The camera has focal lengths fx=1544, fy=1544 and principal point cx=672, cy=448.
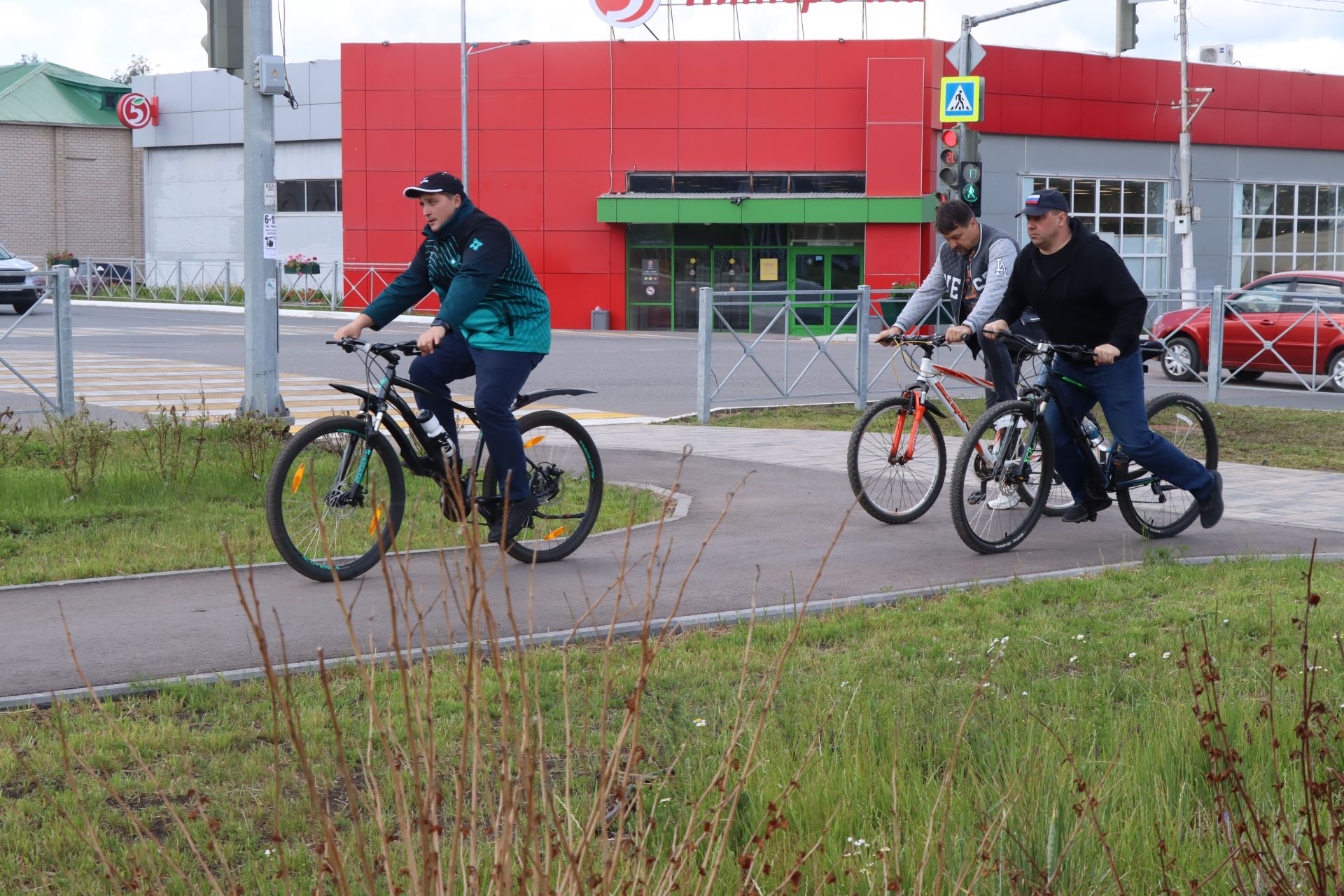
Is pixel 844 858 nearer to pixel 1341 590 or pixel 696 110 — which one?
pixel 1341 590

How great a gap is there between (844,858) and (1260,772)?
120cm

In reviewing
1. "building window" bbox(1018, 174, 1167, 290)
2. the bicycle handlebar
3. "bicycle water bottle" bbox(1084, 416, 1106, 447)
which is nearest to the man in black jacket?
"bicycle water bottle" bbox(1084, 416, 1106, 447)

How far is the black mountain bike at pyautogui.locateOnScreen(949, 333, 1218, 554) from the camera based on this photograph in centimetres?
773

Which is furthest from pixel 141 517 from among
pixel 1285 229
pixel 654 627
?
pixel 1285 229

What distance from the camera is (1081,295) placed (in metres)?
7.66

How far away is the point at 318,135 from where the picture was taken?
48.6 m

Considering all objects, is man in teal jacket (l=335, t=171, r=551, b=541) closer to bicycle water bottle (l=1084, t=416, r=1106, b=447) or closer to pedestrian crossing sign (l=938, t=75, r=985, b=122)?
bicycle water bottle (l=1084, t=416, r=1106, b=447)

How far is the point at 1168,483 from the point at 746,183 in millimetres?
34369

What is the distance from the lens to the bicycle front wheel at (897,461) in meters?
8.36

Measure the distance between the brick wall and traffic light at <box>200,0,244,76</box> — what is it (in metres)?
49.0

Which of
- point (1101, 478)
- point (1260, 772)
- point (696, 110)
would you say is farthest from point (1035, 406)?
point (696, 110)

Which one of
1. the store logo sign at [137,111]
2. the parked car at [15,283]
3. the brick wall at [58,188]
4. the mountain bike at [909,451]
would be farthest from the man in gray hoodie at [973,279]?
the brick wall at [58,188]

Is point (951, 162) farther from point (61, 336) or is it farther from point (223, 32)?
point (61, 336)

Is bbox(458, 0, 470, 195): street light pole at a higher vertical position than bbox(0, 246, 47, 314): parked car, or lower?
higher
